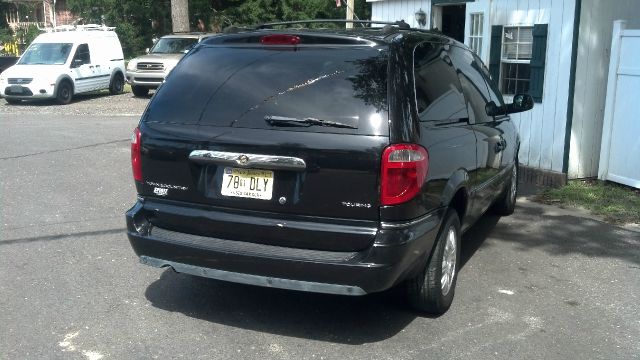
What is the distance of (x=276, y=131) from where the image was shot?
13.6 ft

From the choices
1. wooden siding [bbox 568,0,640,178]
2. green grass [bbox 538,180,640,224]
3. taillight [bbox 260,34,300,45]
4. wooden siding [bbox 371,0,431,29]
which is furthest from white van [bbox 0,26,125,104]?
taillight [bbox 260,34,300,45]

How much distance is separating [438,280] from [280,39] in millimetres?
1890

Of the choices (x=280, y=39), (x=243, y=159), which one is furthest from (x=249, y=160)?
(x=280, y=39)

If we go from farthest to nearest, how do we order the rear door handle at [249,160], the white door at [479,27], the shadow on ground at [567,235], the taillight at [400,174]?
the white door at [479,27], the shadow on ground at [567,235], the rear door handle at [249,160], the taillight at [400,174]

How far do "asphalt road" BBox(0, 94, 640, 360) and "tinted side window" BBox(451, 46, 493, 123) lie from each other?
4.29ft

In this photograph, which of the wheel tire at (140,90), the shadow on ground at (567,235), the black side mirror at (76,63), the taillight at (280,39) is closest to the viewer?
the taillight at (280,39)

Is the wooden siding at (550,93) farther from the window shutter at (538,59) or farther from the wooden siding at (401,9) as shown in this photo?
the wooden siding at (401,9)

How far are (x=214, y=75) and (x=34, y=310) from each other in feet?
6.72

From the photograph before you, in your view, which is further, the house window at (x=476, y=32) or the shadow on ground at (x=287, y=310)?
the house window at (x=476, y=32)

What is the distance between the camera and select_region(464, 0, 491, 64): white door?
10.3 metres

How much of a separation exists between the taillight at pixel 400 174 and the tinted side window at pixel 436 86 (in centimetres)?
36

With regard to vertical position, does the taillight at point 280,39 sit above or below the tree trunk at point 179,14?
below

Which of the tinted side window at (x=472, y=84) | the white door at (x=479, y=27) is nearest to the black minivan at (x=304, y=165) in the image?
the tinted side window at (x=472, y=84)

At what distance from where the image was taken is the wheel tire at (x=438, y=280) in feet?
15.1
